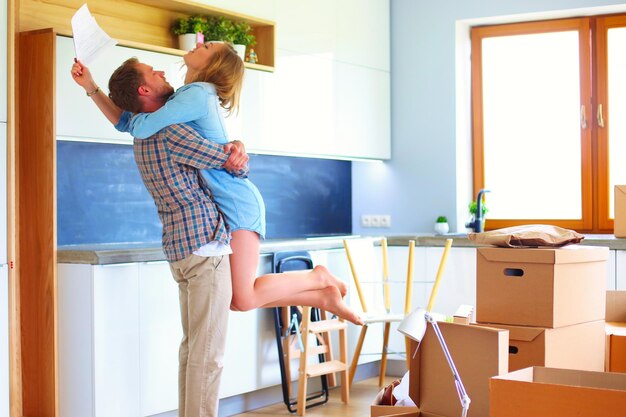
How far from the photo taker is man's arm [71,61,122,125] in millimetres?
3193

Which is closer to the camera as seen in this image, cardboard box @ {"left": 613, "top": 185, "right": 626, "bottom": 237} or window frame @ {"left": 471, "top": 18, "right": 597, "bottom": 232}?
cardboard box @ {"left": 613, "top": 185, "right": 626, "bottom": 237}

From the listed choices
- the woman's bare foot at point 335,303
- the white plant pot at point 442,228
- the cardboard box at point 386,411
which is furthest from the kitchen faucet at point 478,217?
the cardboard box at point 386,411

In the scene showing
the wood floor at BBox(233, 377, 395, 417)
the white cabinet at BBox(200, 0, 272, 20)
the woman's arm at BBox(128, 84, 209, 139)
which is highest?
the white cabinet at BBox(200, 0, 272, 20)

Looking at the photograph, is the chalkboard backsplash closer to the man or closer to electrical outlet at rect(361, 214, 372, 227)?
electrical outlet at rect(361, 214, 372, 227)

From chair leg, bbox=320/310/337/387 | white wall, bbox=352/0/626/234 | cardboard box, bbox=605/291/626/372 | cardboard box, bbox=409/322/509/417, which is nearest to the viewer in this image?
cardboard box, bbox=409/322/509/417

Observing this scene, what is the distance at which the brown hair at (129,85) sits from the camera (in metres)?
3.28

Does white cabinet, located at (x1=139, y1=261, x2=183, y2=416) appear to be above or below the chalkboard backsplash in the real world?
below

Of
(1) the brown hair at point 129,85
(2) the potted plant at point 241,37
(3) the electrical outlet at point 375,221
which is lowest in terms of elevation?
(3) the electrical outlet at point 375,221

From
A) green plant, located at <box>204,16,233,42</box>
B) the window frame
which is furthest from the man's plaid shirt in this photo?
the window frame

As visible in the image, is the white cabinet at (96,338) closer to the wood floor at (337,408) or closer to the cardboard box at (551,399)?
the wood floor at (337,408)

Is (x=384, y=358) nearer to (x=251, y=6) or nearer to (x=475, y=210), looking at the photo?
(x=475, y=210)

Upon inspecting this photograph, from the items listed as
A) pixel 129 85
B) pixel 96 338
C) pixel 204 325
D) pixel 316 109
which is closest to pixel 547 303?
pixel 204 325

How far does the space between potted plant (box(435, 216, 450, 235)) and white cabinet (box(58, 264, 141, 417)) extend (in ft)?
7.63

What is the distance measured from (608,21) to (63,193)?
3347 millimetres
